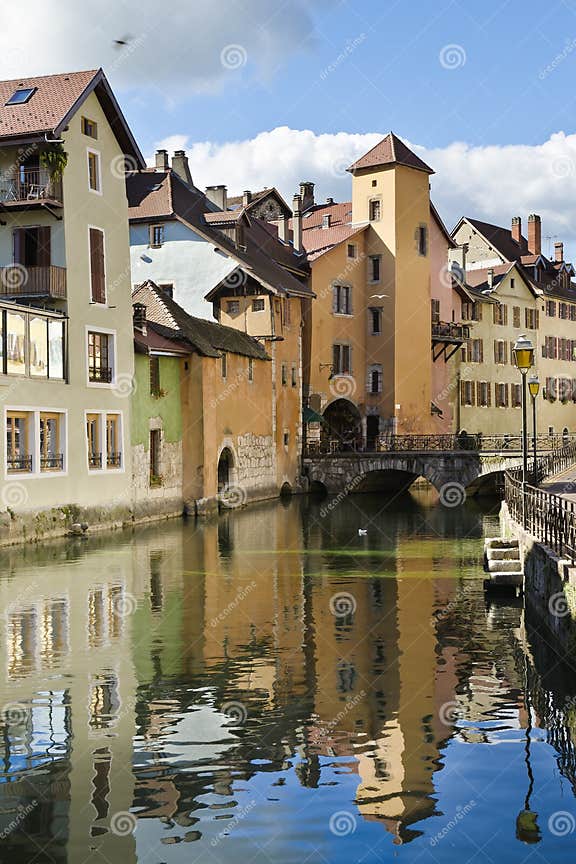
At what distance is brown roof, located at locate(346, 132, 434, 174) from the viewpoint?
57219 mm

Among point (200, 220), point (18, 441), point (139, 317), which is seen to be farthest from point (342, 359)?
point (18, 441)

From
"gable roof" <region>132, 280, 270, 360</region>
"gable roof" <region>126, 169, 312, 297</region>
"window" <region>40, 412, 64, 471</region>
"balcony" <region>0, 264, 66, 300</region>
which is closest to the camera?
"window" <region>40, 412, 64, 471</region>

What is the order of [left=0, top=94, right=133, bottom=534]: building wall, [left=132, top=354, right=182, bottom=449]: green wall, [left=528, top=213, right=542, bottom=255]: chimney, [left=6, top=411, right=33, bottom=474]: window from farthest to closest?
[left=528, top=213, right=542, bottom=255]: chimney < [left=132, top=354, right=182, bottom=449]: green wall < [left=0, top=94, right=133, bottom=534]: building wall < [left=6, top=411, right=33, bottom=474]: window

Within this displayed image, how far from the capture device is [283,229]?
5856cm

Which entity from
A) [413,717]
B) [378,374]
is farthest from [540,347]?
[413,717]

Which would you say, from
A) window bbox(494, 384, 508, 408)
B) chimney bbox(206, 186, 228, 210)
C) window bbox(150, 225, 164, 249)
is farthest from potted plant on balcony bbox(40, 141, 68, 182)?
window bbox(494, 384, 508, 408)

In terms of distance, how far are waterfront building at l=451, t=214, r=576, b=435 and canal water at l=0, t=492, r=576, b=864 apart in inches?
→ 1795

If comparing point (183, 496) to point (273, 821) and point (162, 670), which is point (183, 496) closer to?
point (162, 670)

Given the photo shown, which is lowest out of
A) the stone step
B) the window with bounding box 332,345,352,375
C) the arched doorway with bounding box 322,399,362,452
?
the stone step

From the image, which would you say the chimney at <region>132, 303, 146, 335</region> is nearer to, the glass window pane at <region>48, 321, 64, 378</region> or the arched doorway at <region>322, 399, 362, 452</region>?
the glass window pane at <region>48, 321, 64, 378</region>

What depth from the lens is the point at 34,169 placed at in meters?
31.8

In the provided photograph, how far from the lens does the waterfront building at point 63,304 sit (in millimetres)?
29625

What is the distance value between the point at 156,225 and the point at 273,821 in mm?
41188

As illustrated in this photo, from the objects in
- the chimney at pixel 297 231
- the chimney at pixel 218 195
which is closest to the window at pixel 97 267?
the chimney at pixel 218 195
